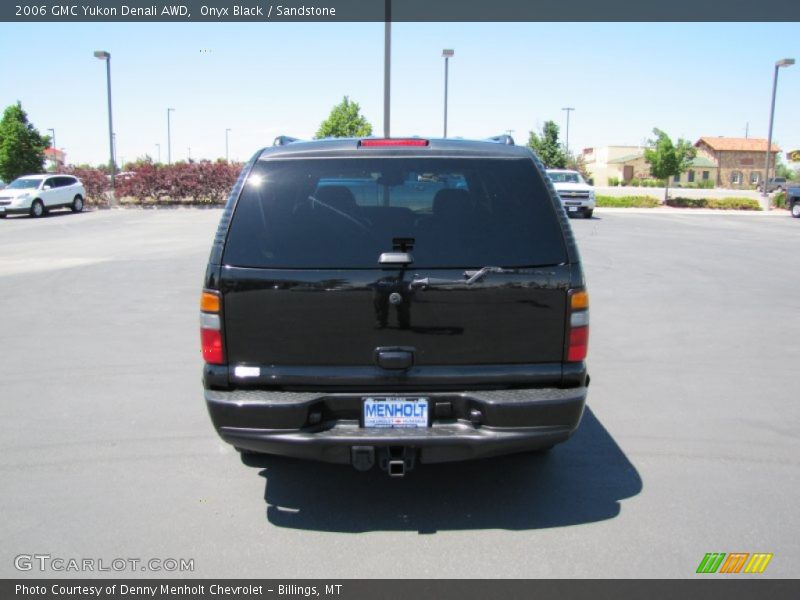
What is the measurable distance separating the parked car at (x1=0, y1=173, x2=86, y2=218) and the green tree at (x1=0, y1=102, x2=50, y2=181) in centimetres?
957

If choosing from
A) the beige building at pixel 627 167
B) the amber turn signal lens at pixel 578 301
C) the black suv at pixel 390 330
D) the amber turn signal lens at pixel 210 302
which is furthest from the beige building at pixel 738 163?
the amber turn signal lens at pixel 210 302

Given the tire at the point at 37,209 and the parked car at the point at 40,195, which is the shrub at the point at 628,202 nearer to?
the parked car at the point at 40,195

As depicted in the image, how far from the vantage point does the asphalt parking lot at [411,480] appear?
344 centimetres

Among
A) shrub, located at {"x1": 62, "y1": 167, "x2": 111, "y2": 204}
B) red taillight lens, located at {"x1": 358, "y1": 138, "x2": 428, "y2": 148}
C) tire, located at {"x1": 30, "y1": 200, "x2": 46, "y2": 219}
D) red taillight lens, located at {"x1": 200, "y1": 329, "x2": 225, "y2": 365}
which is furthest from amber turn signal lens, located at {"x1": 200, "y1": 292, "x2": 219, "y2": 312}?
shrub, located at {"x1": 62, "y1": 167, "x2": 111, "y2": 204}

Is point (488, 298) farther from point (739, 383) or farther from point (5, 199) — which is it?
point (5, 199)

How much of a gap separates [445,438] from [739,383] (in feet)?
13.3

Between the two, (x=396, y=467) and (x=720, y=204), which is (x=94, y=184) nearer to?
(x=720, y=204)

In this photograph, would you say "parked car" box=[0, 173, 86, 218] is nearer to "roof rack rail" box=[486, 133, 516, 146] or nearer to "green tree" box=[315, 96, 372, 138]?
"green tree" box=[315, 96, 372, 138]

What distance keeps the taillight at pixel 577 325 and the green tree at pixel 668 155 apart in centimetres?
4255

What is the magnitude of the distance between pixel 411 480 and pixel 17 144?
133 ft

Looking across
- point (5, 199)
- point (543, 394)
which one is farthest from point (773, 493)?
point (5, 199)

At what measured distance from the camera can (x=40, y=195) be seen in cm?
2808

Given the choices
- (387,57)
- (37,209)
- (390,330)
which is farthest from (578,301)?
(37,209)
